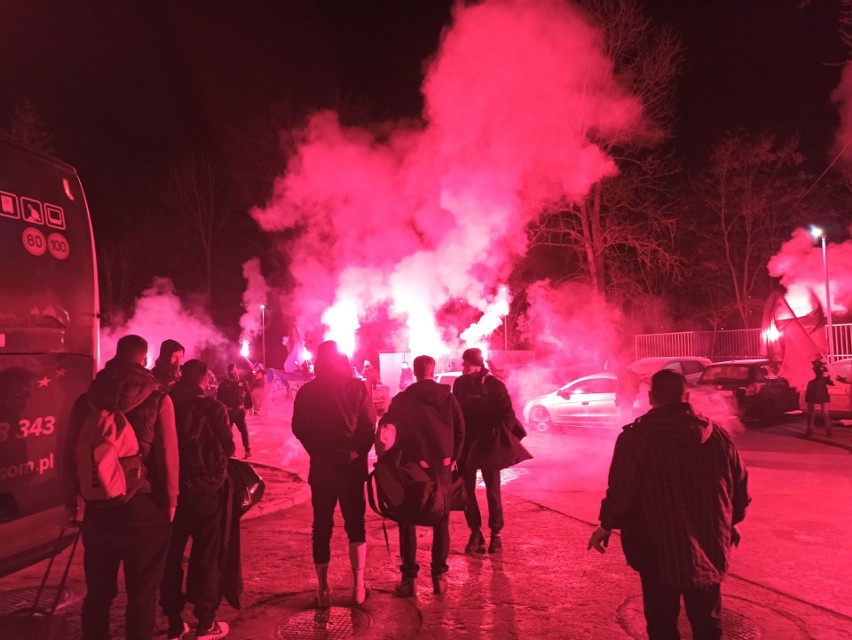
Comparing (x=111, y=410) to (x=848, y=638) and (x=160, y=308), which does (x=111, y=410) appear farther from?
(x=160, y=308)

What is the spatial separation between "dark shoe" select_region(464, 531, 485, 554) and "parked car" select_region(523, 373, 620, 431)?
8394 millimetres

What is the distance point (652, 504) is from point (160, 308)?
120ft

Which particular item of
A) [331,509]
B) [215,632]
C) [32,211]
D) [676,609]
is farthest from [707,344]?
[32,211]

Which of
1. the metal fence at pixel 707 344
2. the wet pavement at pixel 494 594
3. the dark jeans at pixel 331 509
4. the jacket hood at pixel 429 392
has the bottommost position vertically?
the wet pavement at pixel 494 594

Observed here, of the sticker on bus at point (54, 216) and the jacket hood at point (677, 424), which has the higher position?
the sticker on bus at point (54, 216)

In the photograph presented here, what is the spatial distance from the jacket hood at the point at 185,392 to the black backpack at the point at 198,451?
5cm

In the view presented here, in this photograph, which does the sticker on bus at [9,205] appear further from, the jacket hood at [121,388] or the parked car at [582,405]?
the parked car at [582,405]

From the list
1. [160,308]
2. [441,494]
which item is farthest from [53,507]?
[160,308]

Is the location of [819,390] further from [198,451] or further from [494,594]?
[198,451]

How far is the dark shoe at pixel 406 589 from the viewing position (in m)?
4.92

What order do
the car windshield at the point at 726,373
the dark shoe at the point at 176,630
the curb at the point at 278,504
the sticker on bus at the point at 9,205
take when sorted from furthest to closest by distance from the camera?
the car windshield at the point at 726,373
the curb at the point at 278,504
the sticker on bus at the point at 9,205
the dark shoe at the point at 176,630

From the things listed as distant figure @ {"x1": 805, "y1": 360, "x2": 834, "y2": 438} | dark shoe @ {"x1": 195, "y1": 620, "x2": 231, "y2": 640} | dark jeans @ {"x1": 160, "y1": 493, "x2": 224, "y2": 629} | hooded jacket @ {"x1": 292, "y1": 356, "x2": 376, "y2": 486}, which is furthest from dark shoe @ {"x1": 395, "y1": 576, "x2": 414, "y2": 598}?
distant figure @ {"x1": 805, "y1": 360, "x2": 834, "y2": 438}

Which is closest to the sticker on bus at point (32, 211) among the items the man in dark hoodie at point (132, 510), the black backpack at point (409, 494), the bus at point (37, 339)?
the bus at point (37, 339)

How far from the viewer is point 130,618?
3648 mm
